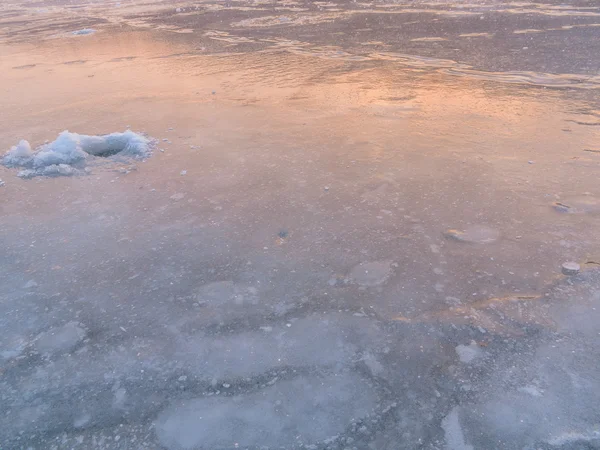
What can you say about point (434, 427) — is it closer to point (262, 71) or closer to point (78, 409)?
point (78, 409)

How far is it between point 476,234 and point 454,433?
5.54 ft

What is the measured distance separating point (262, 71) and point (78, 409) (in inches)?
266

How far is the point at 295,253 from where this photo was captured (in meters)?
3.30

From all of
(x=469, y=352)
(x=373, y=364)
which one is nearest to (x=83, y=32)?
(x=373, y=364)

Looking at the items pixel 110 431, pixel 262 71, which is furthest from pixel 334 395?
pixel 262 71

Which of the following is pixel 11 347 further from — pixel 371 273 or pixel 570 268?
pixel 570 268

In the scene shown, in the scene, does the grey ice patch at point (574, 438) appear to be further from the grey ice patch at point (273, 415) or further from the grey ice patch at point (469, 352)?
the grey ice patch at point (273, 415)

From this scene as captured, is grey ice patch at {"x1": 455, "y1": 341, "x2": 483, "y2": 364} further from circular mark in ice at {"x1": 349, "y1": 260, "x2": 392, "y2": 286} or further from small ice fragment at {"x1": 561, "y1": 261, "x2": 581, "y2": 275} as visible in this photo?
small ice fragment at {"x1": 561, "y1": 261, "x2": 581, "y2": 275}

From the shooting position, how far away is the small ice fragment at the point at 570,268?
2.94 metres

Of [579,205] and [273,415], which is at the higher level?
[579,205]

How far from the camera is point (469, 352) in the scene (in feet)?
8.03

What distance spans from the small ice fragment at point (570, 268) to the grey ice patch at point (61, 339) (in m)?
3.00

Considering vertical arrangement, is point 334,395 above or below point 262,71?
below

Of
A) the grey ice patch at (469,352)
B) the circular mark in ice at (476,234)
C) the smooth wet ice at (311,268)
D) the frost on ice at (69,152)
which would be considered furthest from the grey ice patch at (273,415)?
the frost on ice at (69,152)
